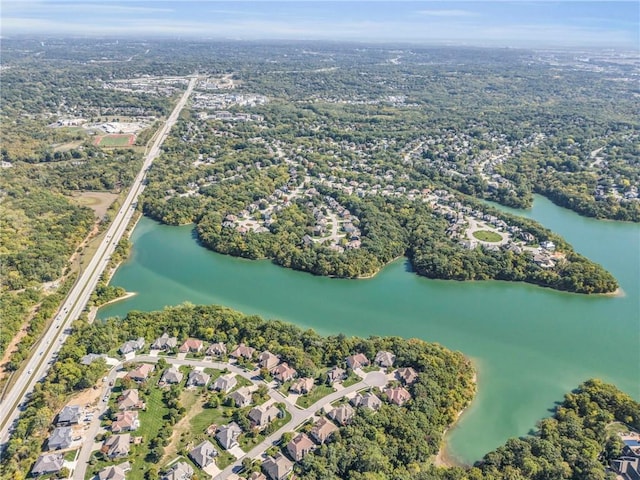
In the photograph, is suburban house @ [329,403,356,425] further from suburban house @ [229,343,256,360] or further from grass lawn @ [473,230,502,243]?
grass lawn @ [473,230,502,243]

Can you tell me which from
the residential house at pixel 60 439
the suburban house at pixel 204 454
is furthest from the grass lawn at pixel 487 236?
the residential house at pixel 60 439

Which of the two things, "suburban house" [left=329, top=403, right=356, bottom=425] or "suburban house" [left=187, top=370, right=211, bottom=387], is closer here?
"suburban house" [left=329, top=403, right=356, bottom=425]

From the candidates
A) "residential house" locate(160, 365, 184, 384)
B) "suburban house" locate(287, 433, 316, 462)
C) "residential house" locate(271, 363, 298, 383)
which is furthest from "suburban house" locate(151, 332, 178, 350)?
"suburban house" locate(287, 433, 316, 462)

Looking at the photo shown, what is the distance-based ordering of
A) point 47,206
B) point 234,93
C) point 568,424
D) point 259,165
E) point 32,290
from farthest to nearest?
1. point 234,93
2. point 259,165
3. point 47,206
4. point 32,290
5. point 568,424

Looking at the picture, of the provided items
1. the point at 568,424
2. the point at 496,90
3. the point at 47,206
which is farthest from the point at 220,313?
the point at 496,90

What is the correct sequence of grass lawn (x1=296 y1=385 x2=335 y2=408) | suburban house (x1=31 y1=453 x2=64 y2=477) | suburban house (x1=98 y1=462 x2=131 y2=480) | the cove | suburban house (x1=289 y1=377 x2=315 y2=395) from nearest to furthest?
suburban house (x1=98 y1=462 x2=131 y2=480)
suburban house (x1=31 y1=453 x2=64 y2=477)
grass lawn (x1=296 y1=385 x2=335 y2=408)
suburban house (x1=289 y1=377 x2=315 y2=395)
the cove

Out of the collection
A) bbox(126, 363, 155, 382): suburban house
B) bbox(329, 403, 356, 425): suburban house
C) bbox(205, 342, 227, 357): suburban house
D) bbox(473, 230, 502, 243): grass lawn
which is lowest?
bbox(329, 403, 356, 425): suburban house

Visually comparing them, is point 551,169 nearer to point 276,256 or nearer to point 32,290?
point 276,256

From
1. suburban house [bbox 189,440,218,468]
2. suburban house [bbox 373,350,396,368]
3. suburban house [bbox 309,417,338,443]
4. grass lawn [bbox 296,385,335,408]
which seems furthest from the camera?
suburban house [bbox 373,350,396,368]
